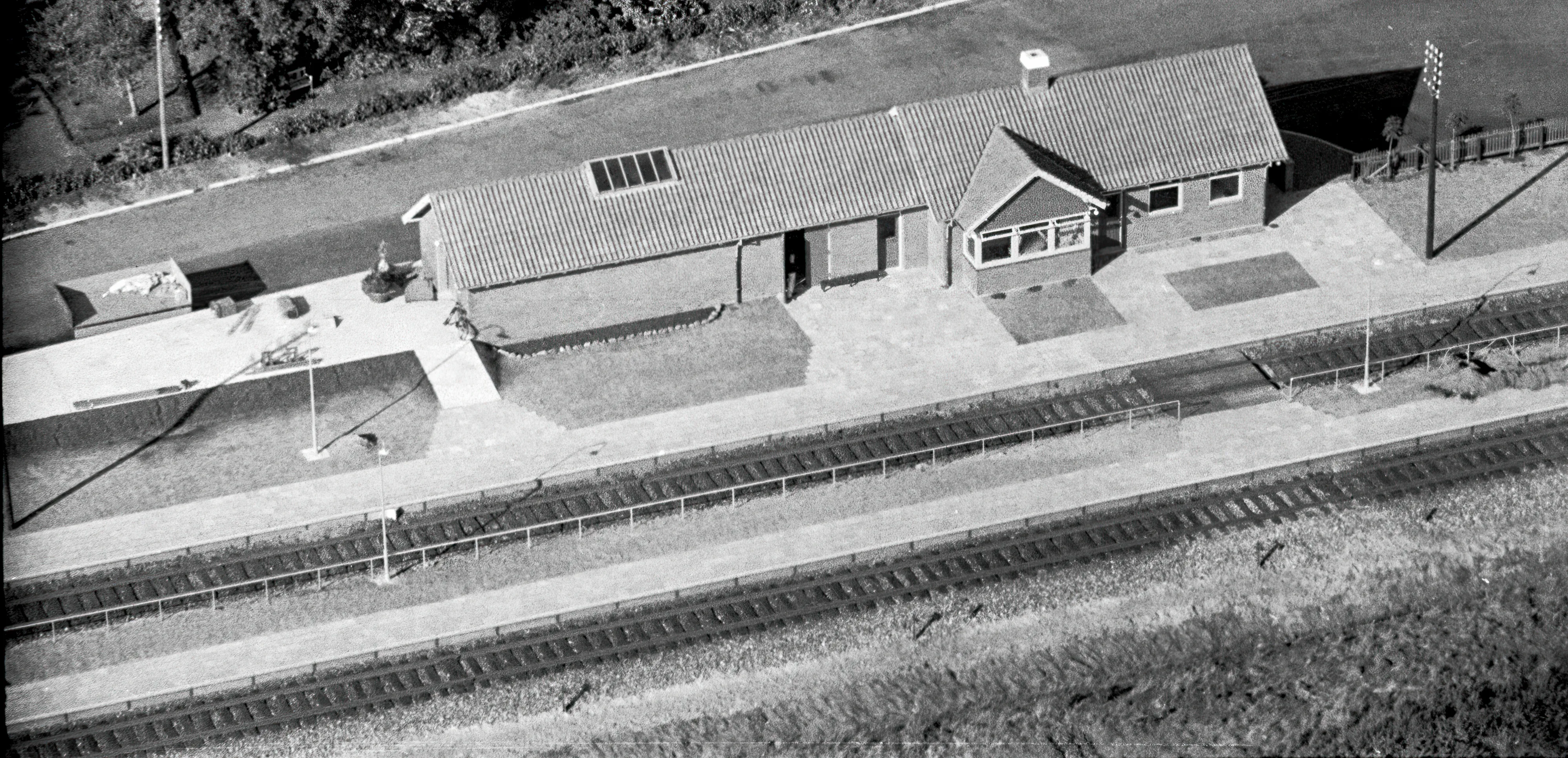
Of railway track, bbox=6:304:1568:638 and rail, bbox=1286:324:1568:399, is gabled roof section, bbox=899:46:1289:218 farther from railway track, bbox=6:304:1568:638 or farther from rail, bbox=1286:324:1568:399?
rail, bbox=1286:324:1568:399

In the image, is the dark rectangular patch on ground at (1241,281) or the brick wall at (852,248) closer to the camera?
the dark rectangular patch on ground at (1241,281)

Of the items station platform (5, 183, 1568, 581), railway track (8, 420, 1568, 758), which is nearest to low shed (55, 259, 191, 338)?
station platform (5, 183, 1568, 581)

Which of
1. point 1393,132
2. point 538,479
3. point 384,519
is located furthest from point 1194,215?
point 384,519

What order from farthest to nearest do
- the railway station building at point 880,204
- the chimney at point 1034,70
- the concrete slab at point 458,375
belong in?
the chimney at point 1034,70
the railway station building at point 880,204
the concrete slab at point 458,375

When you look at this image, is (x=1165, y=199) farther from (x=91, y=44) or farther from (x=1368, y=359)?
(x=91, y=44)

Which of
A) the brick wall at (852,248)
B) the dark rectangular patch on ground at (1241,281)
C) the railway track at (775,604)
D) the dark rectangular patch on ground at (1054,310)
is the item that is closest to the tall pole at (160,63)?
the brick wall at (852,248)

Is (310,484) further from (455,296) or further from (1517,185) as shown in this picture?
(1517,185)

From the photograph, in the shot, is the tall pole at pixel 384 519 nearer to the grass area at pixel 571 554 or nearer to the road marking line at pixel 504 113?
the grass area at pixel 571 554
